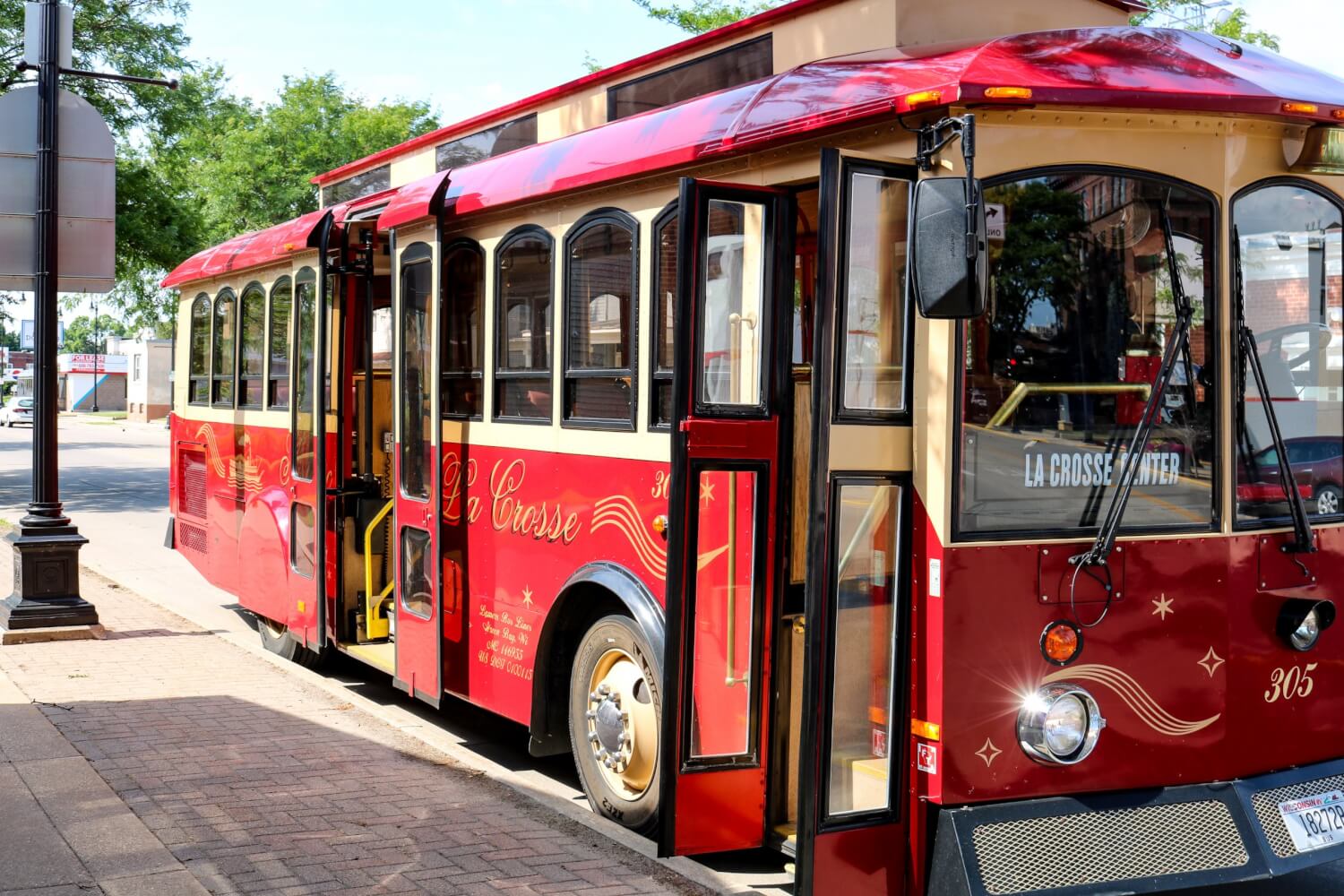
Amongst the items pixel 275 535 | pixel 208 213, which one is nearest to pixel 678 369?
pixel 275 535

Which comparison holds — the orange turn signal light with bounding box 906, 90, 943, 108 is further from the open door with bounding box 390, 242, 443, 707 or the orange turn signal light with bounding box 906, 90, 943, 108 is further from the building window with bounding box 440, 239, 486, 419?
the open door with bounding box 390, 242, 443, 707

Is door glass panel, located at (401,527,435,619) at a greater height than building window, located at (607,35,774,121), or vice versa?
building window, located at (607,35,774,121)

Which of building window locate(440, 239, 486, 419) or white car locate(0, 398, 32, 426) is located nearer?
building window locate(440, 239, 486, 419)

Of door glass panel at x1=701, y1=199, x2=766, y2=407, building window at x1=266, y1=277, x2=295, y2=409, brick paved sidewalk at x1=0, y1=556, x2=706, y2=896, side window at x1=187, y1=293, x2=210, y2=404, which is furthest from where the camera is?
side window at x1=187, y1=293, x2=210, y2=404

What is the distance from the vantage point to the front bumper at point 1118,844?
449 centimetres

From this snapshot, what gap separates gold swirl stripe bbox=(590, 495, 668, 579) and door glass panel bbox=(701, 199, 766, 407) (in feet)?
2.78

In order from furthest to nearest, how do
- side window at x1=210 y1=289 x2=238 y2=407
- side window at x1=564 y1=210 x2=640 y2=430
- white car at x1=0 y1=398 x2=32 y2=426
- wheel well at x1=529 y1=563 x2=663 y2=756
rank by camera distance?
white car at x1=0 y1=398 x2=32 y2=426 < side window at x1=210 y1=289 x2=238 y2=407 < wheel well at x1=529 y1=563 x2=663 y2=756 < side window at x1=564 y1=210 x2=640 y2=430

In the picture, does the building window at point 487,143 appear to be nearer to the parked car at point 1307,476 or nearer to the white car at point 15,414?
the parked car at point 1307,476

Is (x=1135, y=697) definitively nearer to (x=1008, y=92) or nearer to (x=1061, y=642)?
(x=1061, y=642)

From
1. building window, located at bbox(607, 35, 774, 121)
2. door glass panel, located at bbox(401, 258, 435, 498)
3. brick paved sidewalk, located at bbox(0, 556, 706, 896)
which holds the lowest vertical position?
brick paved sidewalk, located at bbox(0, 556, 706, 896)

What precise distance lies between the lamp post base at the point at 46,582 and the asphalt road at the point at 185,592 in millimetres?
1173

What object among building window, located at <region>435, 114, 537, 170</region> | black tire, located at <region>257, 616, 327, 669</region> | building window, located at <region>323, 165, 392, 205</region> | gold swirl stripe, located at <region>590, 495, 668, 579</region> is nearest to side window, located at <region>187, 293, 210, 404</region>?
building window, located at <region>323, 165, 392, 205</region>

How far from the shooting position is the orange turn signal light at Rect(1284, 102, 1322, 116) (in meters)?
4.80

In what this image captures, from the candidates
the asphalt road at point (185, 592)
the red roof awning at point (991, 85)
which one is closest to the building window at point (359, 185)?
the asphalt road at point (185, 592)
